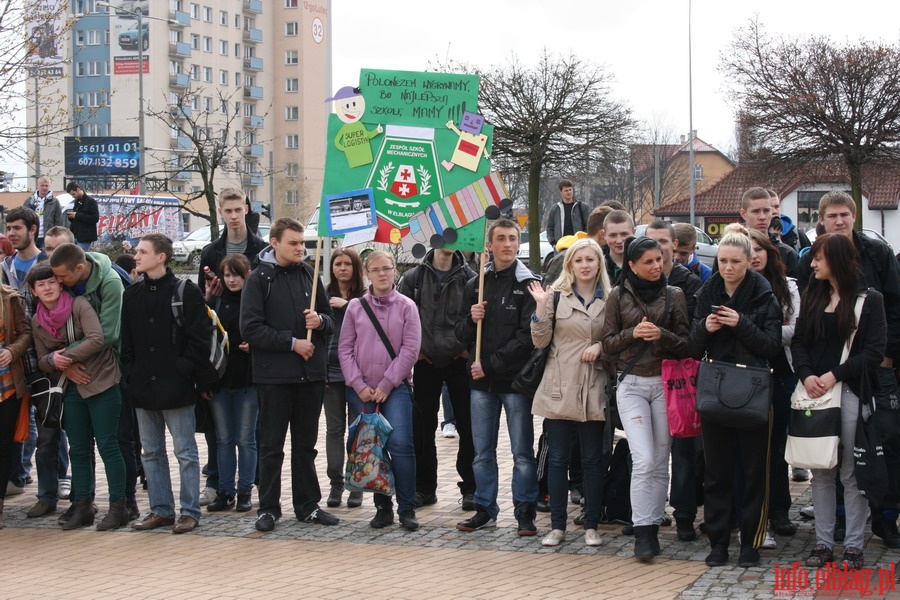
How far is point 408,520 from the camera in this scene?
8.11m

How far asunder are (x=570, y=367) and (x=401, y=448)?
4.75ft

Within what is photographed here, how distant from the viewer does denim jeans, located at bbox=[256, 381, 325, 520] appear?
827 cm

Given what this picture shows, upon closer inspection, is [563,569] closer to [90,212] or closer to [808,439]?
[808,439]

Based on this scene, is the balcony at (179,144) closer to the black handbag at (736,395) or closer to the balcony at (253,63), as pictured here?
the balcony at (253,63)

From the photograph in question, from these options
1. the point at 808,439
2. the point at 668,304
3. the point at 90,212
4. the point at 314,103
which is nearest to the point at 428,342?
the point at 668,304

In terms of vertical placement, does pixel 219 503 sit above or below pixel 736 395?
below

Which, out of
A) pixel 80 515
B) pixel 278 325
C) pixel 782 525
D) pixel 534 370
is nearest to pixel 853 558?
pixel 782 525

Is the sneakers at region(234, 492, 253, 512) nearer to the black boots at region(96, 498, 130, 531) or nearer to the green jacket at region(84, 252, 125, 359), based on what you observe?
the black boots at region(96, 498, 130, 531)

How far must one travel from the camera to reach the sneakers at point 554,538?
750 cm

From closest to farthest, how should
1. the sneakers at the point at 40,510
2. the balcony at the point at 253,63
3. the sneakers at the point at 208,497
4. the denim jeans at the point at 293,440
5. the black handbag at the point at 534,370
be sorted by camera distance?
the black handbag at the point at 534,370
the denim jeans at the point at 293,440
the sneakers at the point at 40,510
the sneakers at the point at 208,497
the balcony at the point at 253,63

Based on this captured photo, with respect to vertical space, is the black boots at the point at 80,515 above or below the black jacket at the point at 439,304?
below

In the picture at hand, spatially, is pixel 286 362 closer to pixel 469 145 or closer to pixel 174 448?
pixel 174 448

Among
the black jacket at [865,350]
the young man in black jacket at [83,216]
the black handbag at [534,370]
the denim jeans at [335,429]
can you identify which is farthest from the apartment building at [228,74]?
the black jacket at [865,350]

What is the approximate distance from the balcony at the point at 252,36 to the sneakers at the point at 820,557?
317ft
